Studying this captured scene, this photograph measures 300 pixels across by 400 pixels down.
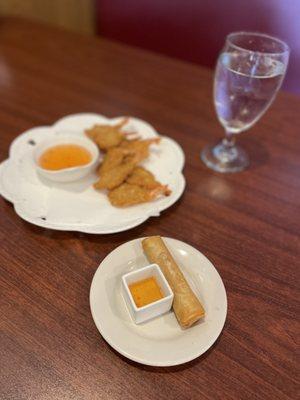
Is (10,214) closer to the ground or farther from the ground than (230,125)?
closer to the ground

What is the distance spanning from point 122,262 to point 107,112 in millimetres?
658

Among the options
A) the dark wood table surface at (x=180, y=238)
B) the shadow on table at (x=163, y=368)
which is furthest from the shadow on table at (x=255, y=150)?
the shadow on table at (x=163, y=368)

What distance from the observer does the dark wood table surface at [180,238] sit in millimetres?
551

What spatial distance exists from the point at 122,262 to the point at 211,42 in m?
1.74

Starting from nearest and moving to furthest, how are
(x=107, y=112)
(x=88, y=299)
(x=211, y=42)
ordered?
(x=88, y=299) < (x=107, y=112) < (x=211, y=42)

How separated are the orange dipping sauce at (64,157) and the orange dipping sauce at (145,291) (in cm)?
38

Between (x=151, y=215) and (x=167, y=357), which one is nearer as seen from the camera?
(x=167, y=357)

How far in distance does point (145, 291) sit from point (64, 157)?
450 mm

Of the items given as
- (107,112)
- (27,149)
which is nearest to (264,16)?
(107,112)

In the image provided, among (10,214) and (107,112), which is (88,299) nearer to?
(10,214)

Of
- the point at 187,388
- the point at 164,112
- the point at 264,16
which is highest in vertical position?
the point at 264,16

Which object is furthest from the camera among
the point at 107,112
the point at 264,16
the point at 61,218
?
the point at 264,16

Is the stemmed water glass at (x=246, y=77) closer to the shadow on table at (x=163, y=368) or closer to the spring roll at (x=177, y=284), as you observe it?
the spring roll at (x=177, y=284)

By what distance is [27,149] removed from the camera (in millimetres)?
940
